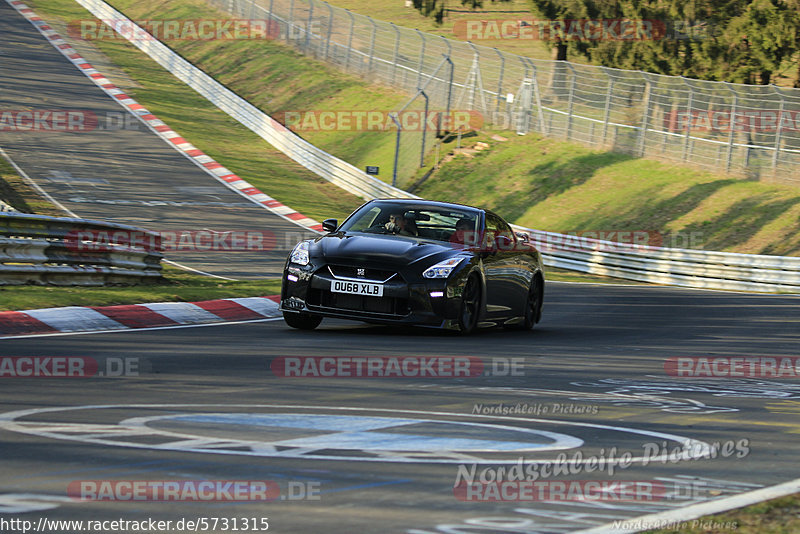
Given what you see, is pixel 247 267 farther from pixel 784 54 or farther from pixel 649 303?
pixel 784 54

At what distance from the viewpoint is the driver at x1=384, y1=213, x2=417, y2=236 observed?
473 inches

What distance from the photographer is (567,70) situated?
120 ft

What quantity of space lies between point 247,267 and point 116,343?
10.7 m

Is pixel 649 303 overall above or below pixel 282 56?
below

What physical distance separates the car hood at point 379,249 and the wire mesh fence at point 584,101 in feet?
66.5

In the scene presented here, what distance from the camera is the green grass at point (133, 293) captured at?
11.6 m

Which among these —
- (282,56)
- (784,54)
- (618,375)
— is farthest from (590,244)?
(282,56)

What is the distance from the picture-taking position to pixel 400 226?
39.5ft

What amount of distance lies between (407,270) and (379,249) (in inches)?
17.0

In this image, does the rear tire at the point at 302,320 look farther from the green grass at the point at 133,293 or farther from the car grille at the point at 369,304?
the green grass at the point at 133,293

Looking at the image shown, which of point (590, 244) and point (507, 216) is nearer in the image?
point (590, 244)

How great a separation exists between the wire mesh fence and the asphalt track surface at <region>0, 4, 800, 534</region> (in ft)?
65.1

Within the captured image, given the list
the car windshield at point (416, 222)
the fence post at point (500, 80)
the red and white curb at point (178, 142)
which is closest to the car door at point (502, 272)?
the car windshield at point (416, 222)
